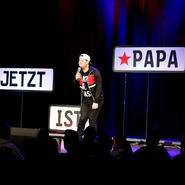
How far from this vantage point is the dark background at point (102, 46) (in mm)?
6383

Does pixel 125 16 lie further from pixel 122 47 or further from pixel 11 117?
pixel 11 117

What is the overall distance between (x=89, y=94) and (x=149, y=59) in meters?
1.07

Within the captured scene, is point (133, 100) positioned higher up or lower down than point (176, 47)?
lower down

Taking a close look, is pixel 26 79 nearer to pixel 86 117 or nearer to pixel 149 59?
pixel 86 117

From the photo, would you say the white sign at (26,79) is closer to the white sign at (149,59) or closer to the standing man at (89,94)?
the standing man at (89,94)

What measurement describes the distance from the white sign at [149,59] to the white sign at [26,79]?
111 cm

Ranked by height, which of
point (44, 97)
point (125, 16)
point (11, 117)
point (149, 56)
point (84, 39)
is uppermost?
point (125, 16)

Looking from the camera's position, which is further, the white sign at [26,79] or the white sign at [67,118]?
the white sign at [26,79]

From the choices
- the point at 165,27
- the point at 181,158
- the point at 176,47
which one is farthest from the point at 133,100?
the point at 181,158

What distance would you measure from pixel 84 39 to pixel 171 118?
7.95ft

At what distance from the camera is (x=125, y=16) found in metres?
6.55

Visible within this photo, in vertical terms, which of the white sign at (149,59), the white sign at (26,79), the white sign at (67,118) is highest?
the white sign at (149,59)

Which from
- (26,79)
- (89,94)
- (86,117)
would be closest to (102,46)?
(89,94)

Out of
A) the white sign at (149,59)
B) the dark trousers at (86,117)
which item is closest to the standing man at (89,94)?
the dark trousers at (86,117)
